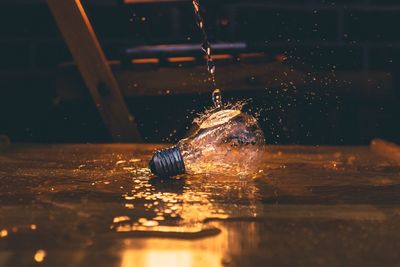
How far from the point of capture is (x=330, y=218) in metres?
2.28

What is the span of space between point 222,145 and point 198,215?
3.48ft

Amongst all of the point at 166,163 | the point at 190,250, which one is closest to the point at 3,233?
the point at 190,250

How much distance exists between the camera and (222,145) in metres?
3.32

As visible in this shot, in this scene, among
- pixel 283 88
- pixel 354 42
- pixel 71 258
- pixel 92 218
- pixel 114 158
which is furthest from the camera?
pixel 354 42

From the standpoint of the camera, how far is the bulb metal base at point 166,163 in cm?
294

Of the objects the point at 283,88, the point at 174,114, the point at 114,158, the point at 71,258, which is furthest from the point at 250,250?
the point at 174,114

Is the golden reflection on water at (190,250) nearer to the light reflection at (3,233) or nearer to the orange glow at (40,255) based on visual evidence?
the orange glow at (40,255)

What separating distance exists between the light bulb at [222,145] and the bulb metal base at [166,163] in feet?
0.68

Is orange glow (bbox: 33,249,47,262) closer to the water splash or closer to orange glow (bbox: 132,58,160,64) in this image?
the water splash

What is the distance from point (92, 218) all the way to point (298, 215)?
64 cm

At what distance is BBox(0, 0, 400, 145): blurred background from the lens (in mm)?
5789

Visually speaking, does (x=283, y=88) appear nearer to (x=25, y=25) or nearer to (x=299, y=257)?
(x=25, y=25)

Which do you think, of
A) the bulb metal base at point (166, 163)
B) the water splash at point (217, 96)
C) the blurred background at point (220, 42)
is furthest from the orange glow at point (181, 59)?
the bulb metal base at point (166, 163)

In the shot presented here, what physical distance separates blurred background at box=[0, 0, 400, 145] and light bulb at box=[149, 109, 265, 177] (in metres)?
2.26
